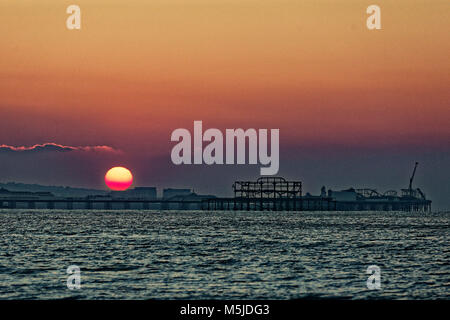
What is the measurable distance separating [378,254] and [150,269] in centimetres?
2168

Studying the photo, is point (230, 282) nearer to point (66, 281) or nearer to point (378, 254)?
point (66, 281)

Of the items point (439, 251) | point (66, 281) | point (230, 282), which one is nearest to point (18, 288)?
point (66, 281)

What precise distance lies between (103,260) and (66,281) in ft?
41.2

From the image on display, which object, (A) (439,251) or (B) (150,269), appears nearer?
(B) (150,269)

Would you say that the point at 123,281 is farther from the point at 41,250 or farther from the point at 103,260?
the point at 41,250

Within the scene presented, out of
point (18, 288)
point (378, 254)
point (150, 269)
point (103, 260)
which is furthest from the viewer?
point (378, 254)

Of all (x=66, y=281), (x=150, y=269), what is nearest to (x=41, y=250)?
(x=150, y=269)

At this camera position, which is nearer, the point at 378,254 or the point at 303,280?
the point at 303,280
